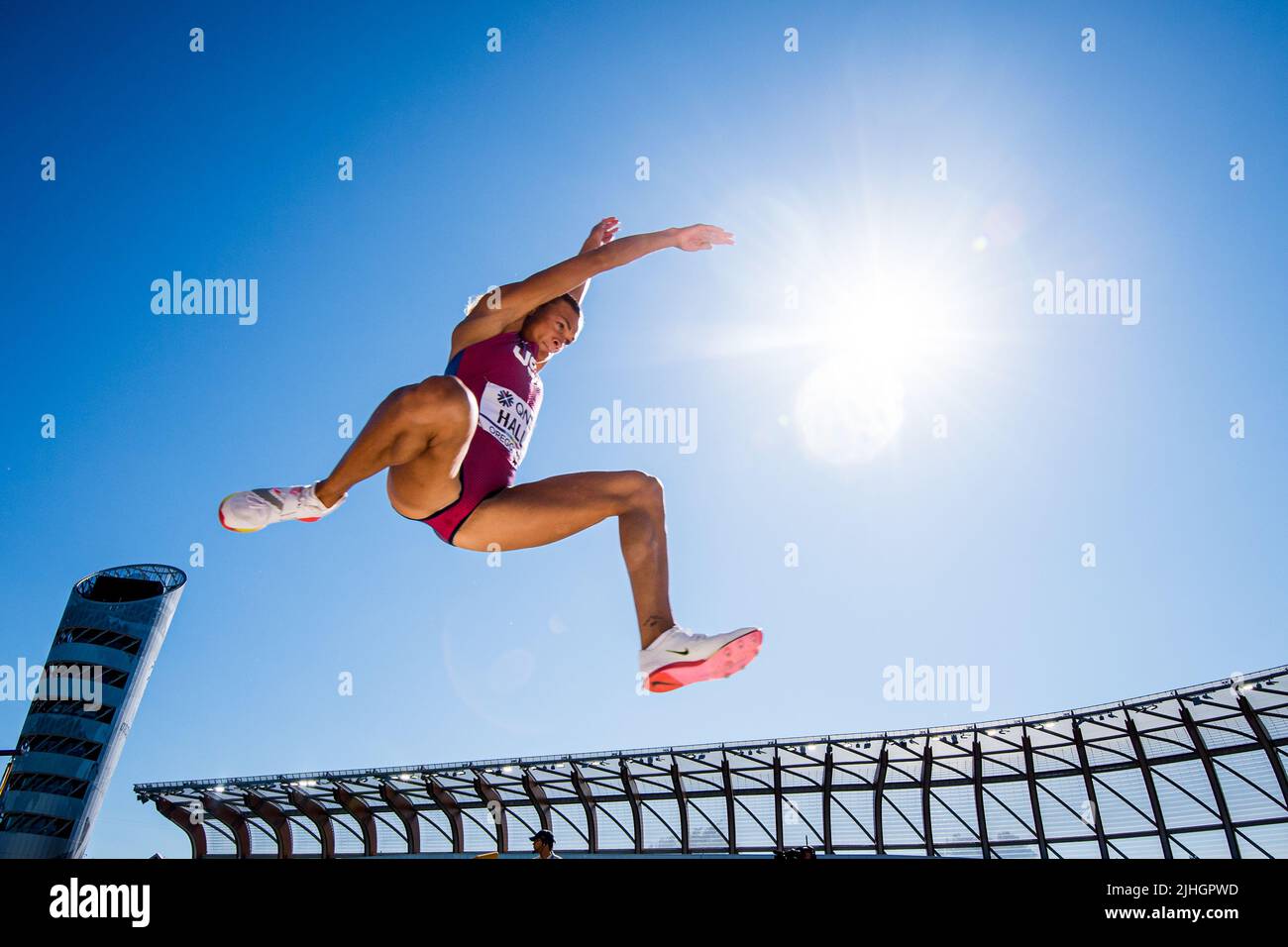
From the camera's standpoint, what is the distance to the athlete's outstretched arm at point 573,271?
4520 millimetres

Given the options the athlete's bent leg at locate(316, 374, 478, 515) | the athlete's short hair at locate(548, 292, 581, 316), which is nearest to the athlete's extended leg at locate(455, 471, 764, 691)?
the athlete's bent leg at locate(316, 374, 478, 515)

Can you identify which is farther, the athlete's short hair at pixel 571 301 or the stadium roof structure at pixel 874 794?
the stadium roof structure at pixel 874 794

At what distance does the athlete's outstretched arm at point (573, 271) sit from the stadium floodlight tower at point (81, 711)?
60.2 metres

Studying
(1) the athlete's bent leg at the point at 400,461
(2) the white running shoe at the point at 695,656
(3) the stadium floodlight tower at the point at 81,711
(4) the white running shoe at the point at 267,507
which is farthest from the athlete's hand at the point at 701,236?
(3) the stadium floodlight tower at the point at 81,711

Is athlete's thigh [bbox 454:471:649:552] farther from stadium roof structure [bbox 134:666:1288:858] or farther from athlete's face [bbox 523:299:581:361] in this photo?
stadium roof structure [bbox 134:666:1288:858]

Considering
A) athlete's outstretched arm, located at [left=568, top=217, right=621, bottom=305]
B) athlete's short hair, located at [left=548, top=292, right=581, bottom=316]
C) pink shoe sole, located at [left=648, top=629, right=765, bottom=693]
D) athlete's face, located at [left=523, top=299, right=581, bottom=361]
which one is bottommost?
pink shoe sole, located at [left=648, top=629, right=765, bottom=693]

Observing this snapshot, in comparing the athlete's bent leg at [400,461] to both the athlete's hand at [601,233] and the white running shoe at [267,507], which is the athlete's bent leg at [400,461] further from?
the athlete's hand at [601,233]

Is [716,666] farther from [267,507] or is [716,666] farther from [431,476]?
[267,507]

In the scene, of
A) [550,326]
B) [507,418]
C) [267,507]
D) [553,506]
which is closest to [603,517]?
[553,506]

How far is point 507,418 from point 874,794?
1841cm

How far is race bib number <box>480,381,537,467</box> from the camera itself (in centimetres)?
490
